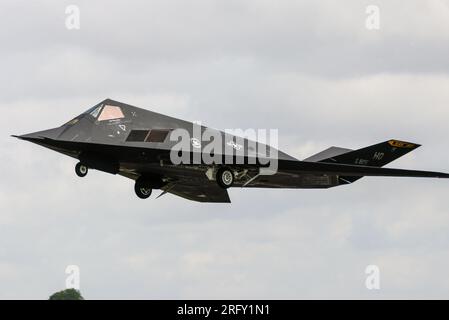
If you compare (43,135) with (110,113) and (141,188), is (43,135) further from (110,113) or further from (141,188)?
(141,188)

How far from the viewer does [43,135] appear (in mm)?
35531

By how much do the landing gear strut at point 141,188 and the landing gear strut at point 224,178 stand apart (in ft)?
11.4

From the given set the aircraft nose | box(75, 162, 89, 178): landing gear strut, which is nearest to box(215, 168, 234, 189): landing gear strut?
box(75, 162, 89, 178): landing gear strut

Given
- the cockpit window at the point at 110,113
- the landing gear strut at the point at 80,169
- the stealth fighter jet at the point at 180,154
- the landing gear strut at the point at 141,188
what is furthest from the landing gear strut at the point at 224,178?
the landing gear strut at the point at 80,169

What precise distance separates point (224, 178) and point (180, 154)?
1.91 metres

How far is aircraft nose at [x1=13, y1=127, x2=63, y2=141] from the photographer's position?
115 ft

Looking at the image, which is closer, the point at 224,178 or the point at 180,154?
the point at 180,154

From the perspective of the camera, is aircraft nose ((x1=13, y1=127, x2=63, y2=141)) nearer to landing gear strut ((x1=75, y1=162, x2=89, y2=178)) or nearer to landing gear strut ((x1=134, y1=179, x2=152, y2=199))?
landing gear strut ((x1=75, y1=162, x2=89, y2=178))

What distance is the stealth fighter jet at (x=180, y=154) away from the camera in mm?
35344

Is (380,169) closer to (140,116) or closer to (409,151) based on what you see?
(409,151)

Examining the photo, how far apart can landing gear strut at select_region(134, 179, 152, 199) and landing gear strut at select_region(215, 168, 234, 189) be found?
11.4 ft

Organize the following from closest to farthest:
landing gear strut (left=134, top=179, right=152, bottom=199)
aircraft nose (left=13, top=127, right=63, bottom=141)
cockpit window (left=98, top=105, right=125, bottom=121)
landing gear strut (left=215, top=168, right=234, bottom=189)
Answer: aircraft nose (left=13, top=127, right=63, bottom=141), cockpit window (left=98, top=105, right=125, bottom=121), landing gear strut (left=215, top=168, right=234, bottom=189), landing gear strut (left=134, top=179, right=152, bottom=199)

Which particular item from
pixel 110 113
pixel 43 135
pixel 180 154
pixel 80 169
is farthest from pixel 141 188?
pixel 43 135
